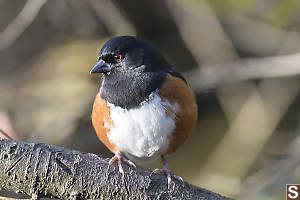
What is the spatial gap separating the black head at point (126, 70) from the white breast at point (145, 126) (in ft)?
0.22

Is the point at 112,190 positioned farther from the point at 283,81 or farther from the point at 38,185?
the point at 283,81

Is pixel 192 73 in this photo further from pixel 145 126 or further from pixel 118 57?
pixel 145 126

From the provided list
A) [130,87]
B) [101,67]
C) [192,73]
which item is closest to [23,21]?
[192,73]

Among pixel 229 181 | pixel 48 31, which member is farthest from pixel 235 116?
pixel 48 31

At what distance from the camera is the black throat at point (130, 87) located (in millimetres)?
2797

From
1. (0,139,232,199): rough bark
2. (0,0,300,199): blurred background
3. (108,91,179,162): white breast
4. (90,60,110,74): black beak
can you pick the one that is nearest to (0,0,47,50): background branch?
(0,0,300,199): blurred background

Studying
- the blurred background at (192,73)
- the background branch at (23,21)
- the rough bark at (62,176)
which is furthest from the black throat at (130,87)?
the blurred background at (192,73)

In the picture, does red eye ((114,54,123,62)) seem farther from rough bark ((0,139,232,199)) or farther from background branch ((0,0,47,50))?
background branch ((0,0,47,50))

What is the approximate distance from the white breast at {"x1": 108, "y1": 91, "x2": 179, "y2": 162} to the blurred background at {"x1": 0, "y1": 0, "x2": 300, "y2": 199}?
5.45ft

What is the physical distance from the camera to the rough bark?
7.34 feet

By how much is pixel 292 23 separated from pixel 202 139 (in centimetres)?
164

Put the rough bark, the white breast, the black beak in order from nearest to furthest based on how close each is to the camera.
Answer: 1. the rough bark
2. the white breast
3. the black beak

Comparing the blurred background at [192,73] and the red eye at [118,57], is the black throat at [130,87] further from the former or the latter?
the blurred background at [192,73]

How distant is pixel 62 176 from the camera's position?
2273 mm
